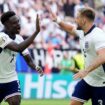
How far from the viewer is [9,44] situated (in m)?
10.5

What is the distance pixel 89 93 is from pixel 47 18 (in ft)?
46.3

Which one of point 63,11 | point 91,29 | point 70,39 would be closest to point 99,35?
point 91,29

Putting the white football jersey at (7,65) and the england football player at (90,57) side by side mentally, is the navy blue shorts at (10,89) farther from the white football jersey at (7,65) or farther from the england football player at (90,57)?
the england football player at (90,57)

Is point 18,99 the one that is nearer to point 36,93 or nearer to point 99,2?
point 36,93

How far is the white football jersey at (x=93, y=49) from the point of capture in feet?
32.2

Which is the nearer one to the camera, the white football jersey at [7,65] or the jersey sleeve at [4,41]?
the jersey sleeve at [4,41]

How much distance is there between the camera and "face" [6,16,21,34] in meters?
10.7

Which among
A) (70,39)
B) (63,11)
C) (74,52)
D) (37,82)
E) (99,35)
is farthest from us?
(63,11)

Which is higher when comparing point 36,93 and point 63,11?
point 63,11

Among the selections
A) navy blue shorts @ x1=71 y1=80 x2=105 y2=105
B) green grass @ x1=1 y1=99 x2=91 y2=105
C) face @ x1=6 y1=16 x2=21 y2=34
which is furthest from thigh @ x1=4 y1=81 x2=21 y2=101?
green grass @ x1=1 y1=99 x2=91 y2=105

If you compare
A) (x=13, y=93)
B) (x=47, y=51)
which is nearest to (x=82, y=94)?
(x=13, y=93)

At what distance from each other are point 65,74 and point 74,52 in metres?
1.41

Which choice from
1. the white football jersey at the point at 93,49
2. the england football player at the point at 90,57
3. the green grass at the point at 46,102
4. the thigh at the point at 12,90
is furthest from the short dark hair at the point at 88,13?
the green grass at the point at 46,102

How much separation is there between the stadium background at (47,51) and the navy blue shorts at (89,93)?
25.0ft
